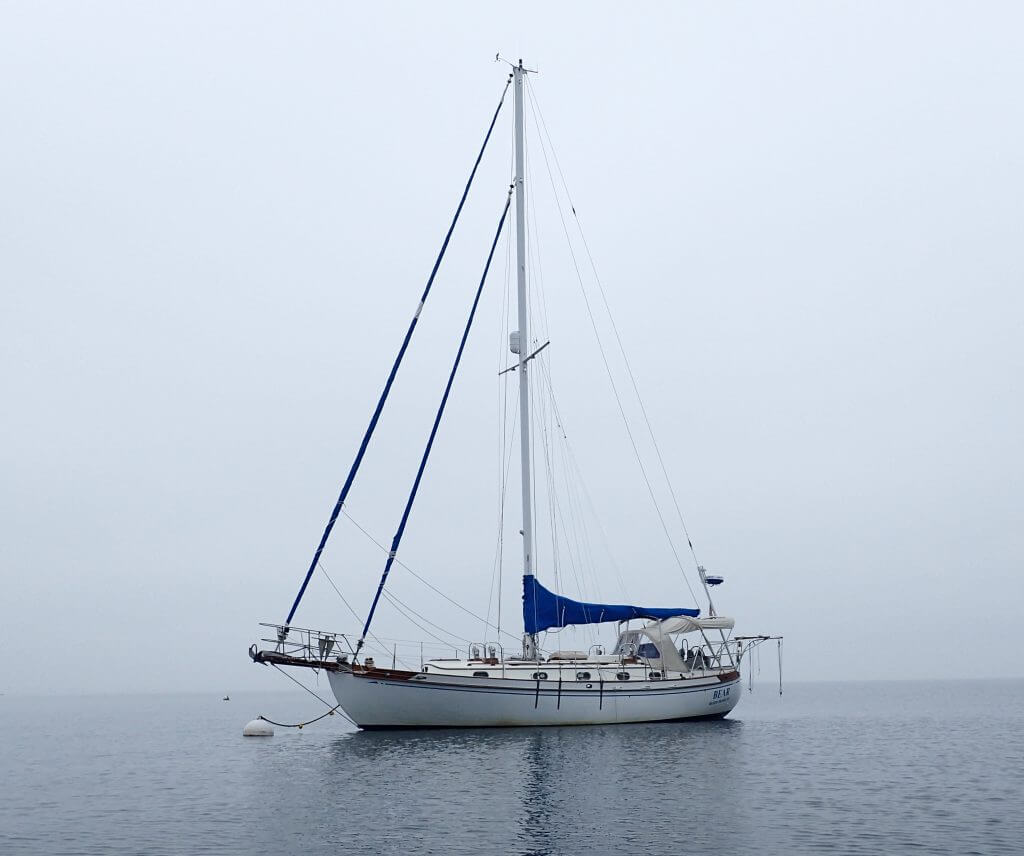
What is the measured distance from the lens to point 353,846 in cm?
1809

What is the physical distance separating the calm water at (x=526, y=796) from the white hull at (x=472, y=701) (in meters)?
0.66

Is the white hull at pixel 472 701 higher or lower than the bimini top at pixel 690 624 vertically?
lower

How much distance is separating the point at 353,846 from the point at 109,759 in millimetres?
25372

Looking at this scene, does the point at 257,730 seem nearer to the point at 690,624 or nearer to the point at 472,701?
the point at 472,701

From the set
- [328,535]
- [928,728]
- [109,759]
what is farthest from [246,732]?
[928,728]

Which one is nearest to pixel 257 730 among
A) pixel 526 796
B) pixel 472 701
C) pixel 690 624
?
pixel 472 701

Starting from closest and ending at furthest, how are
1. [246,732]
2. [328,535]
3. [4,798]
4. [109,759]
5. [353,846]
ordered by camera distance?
[353,846] < [4,798] < [328,535] < [109,759] < [246,732]

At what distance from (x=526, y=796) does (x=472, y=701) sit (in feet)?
35.4

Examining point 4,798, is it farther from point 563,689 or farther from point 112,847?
point 563,689

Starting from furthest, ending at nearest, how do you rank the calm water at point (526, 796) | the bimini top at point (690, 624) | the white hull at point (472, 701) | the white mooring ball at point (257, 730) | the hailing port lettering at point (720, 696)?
the white mooring ball at point (257, 730), the hailing port lettering at point (720, 696), the bimini top at point (690, 624), the white hull at point (472, 701), the calm water at point (526, 796)

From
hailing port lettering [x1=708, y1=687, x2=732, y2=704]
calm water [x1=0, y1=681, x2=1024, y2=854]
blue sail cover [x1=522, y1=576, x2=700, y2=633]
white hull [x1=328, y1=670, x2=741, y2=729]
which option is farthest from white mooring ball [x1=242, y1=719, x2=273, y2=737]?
hailing port lettering [x1=708, y1=687, x2=732, y2=704]

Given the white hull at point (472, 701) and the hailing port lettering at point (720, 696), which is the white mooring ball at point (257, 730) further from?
the hailing port lettering at point (720, 696)

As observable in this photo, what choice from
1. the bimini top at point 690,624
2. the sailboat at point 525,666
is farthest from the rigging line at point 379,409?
the bimini top at point 690,624

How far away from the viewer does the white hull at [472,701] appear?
1318 inches
